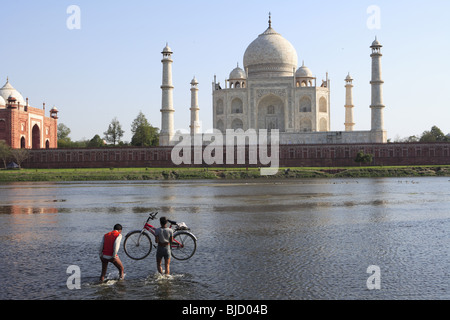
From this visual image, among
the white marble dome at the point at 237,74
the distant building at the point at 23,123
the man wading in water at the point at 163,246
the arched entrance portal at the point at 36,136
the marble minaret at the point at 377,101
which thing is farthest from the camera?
the arched entrance portal at the point at 36,136

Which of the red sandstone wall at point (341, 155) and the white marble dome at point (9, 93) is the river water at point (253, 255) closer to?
the red sandstone wall at point (341, 155)

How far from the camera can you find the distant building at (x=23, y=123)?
240 feet

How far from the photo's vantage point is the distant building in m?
73.1

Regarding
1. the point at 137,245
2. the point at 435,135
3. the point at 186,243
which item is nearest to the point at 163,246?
the point at 186,243

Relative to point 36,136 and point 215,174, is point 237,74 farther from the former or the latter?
point 36,136

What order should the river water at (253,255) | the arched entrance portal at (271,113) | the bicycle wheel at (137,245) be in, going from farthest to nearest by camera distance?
the arched entrance portal at (271,113), the bicycle wheel at (137,245), the river water at (253,255)

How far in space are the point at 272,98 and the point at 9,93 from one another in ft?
136

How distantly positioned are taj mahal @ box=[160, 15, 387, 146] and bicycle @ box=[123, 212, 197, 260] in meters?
58.6

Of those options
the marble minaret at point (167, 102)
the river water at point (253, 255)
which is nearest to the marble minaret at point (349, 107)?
the marble minaret at point (167, 102)

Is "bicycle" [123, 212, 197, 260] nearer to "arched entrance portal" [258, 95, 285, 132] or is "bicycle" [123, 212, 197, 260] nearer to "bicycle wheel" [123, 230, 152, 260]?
"bicycle wheel" [123, 230, 152, 260]

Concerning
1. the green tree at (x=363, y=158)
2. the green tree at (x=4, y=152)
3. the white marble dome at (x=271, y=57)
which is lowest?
the green tree at (x=363, y=158)

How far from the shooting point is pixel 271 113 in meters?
77.2

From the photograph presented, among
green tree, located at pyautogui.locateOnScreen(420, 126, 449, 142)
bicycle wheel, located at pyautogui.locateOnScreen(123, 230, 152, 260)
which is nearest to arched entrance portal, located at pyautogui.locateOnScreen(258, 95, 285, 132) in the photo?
green tree, located at pyautogui.locateOnScreen(420, 126, 449, 142)
